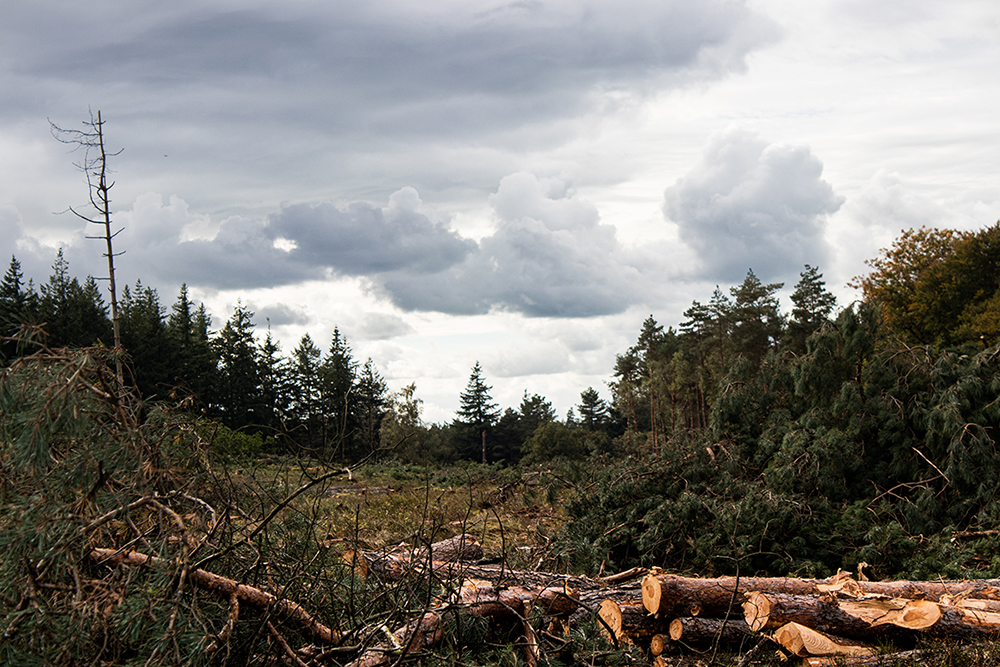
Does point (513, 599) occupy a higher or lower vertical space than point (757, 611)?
higher

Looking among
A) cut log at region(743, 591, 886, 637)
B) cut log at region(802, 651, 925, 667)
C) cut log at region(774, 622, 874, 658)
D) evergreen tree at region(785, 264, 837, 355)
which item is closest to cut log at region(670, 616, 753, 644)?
cut log at region(743, 591, 886, 637)

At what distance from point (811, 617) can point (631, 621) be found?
1.43 meters

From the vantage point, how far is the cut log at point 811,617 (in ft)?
17.9

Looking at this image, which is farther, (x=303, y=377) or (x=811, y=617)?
(x=303, y=377)

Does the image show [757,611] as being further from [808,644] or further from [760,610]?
[808,644]

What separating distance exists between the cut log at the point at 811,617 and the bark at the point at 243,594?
356cm

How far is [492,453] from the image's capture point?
4094cm

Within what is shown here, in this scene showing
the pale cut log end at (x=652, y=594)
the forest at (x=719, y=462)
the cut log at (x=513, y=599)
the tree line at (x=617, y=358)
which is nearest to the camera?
the forest at (x=719, y=462)

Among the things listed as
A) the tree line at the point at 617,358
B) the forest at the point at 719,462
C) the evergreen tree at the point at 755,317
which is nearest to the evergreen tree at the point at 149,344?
the tree line at the point at 617,358

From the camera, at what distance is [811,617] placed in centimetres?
546

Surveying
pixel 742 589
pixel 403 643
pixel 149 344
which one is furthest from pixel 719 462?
pixel 149 344

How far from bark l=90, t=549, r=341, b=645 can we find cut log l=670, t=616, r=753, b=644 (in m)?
3.17

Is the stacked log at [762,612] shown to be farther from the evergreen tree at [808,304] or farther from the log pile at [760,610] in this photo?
the evergreen tree at [808,304]

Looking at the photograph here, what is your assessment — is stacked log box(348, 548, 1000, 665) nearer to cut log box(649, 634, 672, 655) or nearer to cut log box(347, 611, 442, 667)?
cut log box(649, 634, 672, 655)
